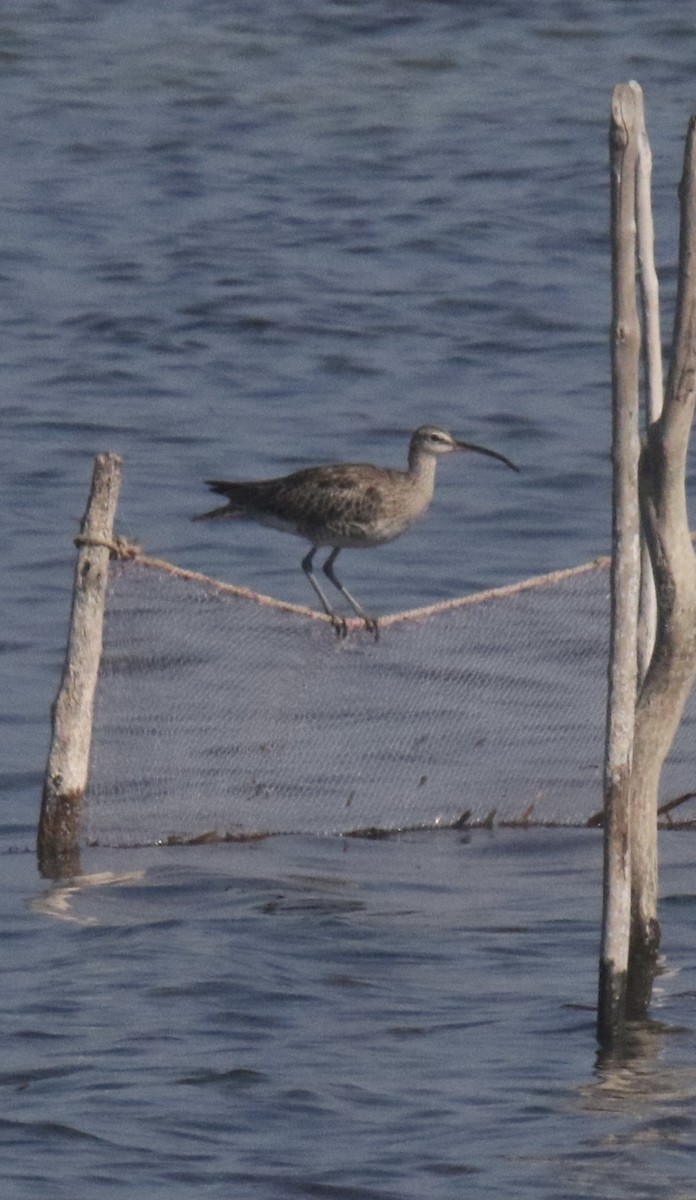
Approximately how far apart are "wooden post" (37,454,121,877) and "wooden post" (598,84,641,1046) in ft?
11.8

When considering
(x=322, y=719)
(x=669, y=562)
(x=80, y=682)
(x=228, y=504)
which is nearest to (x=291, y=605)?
(x=322, y=719)

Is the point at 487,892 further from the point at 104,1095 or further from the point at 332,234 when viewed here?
the point at 332,234

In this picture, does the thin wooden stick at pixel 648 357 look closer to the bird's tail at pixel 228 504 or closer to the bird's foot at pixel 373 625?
the bird's foot at pixel 373 625

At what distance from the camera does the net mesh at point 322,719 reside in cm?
1363

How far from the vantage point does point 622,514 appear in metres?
10.2

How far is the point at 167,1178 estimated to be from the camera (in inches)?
400

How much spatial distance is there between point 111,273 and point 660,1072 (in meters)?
23.3

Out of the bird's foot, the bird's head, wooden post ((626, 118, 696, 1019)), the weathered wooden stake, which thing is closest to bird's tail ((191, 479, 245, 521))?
the bird's head

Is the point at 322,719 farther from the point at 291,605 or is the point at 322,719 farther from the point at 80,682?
the point at 80,682

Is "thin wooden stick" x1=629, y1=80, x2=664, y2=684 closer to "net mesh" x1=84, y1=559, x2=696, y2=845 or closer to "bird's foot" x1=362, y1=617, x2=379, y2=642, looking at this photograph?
"net mesh" x1=84, y1=559, x2=696, y2=845

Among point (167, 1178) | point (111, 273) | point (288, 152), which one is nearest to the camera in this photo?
point (167, 1178)

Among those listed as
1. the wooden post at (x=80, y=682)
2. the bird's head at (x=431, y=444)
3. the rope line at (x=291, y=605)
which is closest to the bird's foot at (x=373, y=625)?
the rope line at (x=291, y=605)

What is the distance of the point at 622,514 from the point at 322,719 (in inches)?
156

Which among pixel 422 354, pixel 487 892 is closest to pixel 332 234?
pixel 422 354
